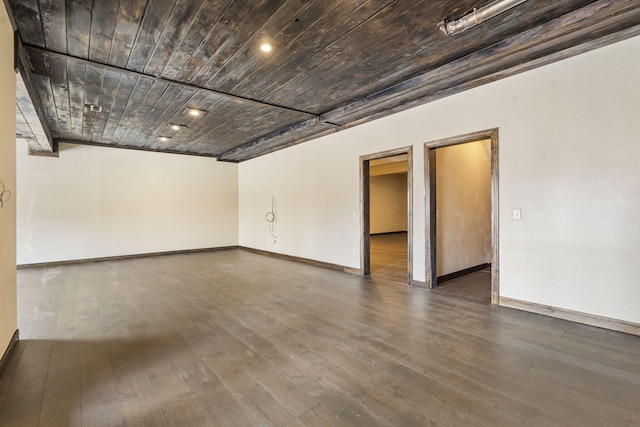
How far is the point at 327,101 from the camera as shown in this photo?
453cm

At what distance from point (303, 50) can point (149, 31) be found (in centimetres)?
145

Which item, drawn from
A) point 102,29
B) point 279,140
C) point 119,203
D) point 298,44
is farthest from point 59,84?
point 119,203

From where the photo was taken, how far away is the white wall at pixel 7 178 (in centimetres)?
221

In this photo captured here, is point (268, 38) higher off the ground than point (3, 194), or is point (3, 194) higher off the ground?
point (268, 38)

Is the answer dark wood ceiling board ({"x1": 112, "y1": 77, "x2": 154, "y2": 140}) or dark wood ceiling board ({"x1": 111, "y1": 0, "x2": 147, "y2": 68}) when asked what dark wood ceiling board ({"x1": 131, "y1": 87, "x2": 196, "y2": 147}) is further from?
dark wood ceiling board ({"x1": 111, "y1": 0, "x2": 147, "y2": 68})

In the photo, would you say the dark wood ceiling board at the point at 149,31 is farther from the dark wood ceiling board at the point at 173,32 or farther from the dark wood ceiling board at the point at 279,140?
the dark wood ceiling board at the point at 279,140

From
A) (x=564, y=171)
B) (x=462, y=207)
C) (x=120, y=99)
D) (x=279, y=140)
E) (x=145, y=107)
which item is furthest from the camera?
(x=279, y=140)

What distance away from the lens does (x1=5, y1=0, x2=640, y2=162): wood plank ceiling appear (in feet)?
7.99

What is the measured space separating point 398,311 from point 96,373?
2881 mm

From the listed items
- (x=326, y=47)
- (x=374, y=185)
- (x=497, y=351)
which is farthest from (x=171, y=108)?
(x=374, y=185)

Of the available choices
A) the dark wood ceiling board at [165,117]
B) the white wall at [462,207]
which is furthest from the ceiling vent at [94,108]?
the white wall at [462,207]

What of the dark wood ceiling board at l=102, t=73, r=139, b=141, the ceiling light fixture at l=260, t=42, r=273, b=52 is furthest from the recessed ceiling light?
the ceiling light fixture at l=260, t=42, r=273, b=52

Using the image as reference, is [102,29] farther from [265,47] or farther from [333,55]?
[333,55]

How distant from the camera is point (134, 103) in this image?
4445 mm
